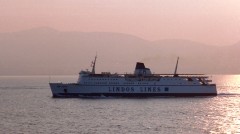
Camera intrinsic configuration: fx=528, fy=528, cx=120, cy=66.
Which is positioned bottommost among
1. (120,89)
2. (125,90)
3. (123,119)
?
(123,119)

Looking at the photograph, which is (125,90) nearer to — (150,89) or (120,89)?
(120,89)

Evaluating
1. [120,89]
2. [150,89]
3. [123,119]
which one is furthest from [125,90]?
[123,119]

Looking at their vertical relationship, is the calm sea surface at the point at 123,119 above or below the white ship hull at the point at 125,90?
below

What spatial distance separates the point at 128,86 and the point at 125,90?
0.90 m

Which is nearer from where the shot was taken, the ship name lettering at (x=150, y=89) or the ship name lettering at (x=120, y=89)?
the ship name lettering at (x=120, y=89)

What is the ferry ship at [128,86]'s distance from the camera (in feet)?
299

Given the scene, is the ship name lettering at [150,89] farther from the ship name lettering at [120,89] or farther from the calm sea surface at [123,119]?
the calm sea surface at [123,119]

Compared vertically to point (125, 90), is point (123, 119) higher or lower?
lower

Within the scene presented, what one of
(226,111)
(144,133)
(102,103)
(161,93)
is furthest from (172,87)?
(144,133)

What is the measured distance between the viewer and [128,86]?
92.1 m

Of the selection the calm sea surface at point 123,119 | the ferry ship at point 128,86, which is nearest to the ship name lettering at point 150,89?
the ferry ship at point 128,86

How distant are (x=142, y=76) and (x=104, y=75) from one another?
6.72 meters

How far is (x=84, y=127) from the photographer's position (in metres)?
48.2

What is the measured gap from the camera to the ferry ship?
91125 mm
